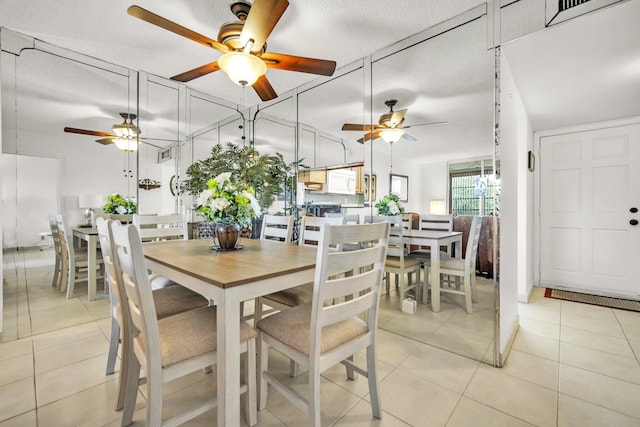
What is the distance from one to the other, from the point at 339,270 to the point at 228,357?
532 mm

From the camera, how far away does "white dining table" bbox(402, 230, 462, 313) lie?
224 cm

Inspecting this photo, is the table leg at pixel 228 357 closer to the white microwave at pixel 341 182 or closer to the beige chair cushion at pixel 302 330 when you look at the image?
the beige chair cushion at pixel 302 330

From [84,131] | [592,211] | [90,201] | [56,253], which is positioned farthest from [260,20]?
[592,211]

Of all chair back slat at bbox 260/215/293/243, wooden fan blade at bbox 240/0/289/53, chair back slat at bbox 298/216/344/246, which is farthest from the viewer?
chair back slat at bbox 260/215/293/243

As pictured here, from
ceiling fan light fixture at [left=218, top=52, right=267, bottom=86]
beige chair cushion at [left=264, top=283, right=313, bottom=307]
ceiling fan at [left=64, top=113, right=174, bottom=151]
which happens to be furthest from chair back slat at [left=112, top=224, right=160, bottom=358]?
ceiling fan at [left=64, top=113, right=174, bottom=151]

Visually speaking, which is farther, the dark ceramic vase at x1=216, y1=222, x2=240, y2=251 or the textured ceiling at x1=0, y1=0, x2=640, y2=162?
the textured ceiling at x1=0, y1=0, x2=640, y2=162

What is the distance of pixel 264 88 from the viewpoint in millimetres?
2443

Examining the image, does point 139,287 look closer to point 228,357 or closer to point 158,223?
point 228,357

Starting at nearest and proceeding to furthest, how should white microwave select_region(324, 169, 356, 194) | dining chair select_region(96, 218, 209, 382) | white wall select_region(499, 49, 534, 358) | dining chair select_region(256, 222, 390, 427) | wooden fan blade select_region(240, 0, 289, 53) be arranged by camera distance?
dining chair select_region(256, 222, 390, 427), dining chair select_region(96, 218, 209, 382), wooden fan blade select_region(240, 0, 289, 53), white wall select_region(499, 49, 534, 358), white microwave select_region(324, 169, 356, 194)

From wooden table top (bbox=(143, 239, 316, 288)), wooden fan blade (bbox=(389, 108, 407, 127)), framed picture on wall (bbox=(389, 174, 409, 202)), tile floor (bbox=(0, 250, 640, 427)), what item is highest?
wooden fan blade (bbox=(389, 108, 407, 127))

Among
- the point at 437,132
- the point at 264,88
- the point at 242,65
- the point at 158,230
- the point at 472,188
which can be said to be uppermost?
the point at 264,88

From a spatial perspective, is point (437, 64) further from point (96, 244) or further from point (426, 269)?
point (96, 244)

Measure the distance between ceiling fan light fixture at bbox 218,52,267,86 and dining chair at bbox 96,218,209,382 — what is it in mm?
1217

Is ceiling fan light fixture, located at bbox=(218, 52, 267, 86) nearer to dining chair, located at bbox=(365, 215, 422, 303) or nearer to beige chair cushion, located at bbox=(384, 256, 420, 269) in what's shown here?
dining chair, located at bbox=(365, 215, 422, 303)
